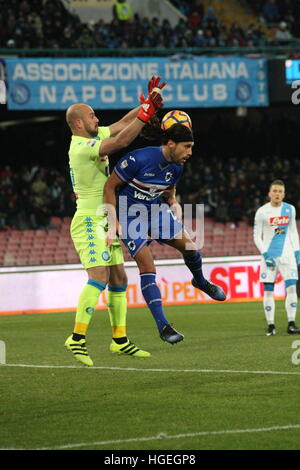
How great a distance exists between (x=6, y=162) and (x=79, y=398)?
82.1 feet

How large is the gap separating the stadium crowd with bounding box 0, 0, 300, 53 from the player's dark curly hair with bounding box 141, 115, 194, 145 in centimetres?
1844

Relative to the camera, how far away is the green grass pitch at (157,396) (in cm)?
593

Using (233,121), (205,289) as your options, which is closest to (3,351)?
(205,289)

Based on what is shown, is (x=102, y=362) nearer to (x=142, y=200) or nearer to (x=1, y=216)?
(x=142, y=200)

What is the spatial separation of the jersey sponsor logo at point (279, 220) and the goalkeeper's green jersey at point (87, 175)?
456 cm

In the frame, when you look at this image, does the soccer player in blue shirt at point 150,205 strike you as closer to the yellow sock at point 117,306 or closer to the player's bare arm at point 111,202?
the player's bare arm at point 111,202

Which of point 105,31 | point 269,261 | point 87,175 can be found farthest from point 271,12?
point 87,175

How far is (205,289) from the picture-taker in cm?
988

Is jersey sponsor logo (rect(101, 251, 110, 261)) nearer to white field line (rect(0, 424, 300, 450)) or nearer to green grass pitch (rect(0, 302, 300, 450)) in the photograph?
green grass pitch (rect(0, 302, 300, 450))

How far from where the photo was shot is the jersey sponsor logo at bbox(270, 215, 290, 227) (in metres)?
13.6

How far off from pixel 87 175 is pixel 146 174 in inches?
24.1

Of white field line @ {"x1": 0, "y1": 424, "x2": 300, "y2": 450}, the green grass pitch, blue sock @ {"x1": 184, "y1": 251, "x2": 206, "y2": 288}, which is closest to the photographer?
white field line @ {"x1": 0, "y1": 424, "x2": 300, "y2": 450}

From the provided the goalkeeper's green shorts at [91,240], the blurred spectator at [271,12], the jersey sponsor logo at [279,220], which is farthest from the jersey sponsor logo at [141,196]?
the blurred spectator at [271,12]

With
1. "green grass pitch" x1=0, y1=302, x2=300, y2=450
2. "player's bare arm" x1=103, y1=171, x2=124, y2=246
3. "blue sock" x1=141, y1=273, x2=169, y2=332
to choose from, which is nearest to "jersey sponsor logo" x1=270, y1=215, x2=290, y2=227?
"green grass pitch" x1=0, y1=302, x2=300, y2=450
